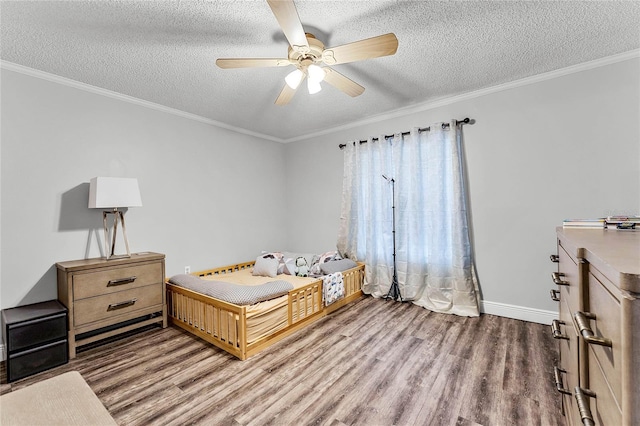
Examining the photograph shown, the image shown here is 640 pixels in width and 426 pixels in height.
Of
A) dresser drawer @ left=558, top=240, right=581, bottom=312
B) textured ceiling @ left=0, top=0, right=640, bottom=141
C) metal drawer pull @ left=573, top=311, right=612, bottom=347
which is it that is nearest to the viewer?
metal drawer pull @ left=573, top=311, right=612, bottom=347

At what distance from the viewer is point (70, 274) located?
89.9 inches

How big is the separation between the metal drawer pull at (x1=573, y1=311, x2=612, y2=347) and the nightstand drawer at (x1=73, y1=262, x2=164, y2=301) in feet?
10.4

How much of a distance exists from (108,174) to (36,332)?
153cm

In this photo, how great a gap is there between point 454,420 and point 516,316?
1842 millimetres

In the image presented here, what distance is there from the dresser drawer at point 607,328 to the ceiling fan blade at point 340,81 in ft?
6.14

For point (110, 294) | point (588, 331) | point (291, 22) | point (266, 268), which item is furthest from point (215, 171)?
point (588, 331)

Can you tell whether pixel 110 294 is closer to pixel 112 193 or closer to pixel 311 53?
pixel 112 193

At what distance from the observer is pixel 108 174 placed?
9.41ft

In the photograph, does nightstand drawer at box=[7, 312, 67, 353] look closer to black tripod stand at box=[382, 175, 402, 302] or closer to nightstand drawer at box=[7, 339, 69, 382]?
nightstand drawer at box=[7, 339, 69, 382]

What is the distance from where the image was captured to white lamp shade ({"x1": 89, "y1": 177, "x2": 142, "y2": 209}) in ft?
8.18

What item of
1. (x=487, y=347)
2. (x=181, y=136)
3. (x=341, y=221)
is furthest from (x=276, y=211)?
(x=487, y=347)

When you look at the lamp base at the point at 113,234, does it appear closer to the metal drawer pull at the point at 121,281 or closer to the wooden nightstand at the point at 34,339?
the metal drawer pull at the point at 121,281

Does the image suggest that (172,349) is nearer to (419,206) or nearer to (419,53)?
(419,206)

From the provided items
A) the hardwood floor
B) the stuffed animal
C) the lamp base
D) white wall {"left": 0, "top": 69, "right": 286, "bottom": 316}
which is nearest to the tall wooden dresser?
the hardwood floor
